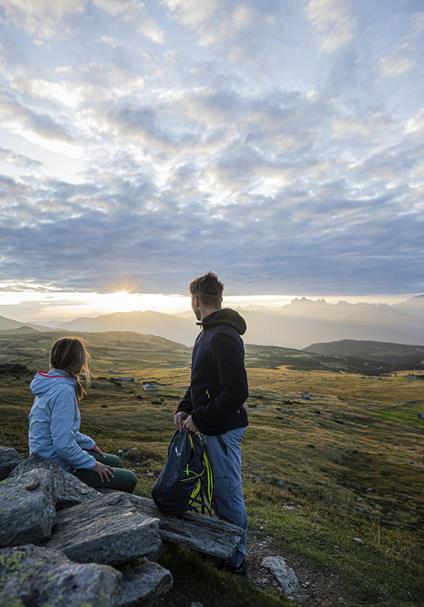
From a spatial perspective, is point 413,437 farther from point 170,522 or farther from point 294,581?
point 170,522

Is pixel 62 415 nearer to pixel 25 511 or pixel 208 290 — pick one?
pixel 25 511

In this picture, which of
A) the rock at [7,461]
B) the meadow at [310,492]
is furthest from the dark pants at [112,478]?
the meadow at [310,492]

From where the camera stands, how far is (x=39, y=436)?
25.7 ft

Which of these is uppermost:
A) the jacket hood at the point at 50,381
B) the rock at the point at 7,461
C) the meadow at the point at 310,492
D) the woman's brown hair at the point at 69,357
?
the woman's brown hair at the point at 69,357

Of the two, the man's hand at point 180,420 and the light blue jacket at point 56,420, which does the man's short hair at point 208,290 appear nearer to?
the man's hand at point 180,420

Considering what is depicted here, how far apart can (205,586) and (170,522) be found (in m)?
1.30

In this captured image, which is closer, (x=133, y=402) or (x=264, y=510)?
(x=264, y=510)

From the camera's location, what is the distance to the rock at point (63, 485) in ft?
24.0

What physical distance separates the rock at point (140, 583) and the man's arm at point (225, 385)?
2450 mm

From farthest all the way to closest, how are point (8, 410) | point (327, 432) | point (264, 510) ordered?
point (327, 432) → point (8, 410) → point (264, 510)

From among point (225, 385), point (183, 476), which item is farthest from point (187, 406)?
point (225, 385)

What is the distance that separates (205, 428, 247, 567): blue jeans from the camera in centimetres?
760

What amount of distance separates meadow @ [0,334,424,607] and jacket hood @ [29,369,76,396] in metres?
4.08

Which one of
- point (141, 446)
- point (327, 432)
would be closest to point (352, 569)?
point (141, 446)
